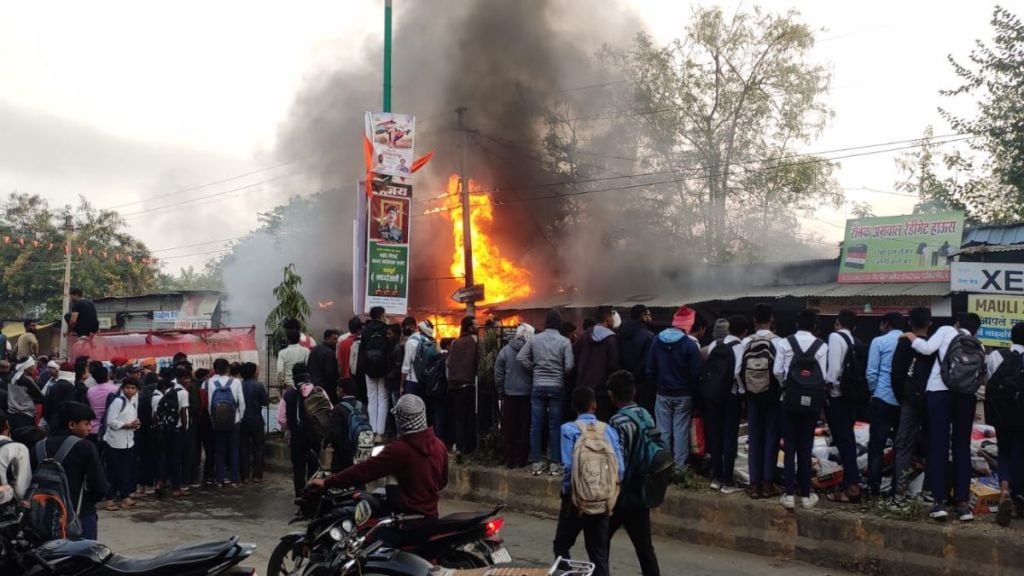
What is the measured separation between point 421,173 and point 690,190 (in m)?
9.56

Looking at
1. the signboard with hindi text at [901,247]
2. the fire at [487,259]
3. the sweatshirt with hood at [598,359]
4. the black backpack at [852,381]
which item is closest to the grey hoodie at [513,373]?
the sweatshirt with hood at [598,359]

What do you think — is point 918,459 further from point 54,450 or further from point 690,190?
point 690,190

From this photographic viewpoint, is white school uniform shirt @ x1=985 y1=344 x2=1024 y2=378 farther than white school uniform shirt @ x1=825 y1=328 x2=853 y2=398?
No

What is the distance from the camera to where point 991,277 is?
1113 centimetres

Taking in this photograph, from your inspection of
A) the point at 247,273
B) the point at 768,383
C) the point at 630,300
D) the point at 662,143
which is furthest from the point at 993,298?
the point at 247,273

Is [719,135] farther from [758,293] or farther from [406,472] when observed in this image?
[406,472]

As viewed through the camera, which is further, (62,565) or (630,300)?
(630,300)

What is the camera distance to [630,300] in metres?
22.8

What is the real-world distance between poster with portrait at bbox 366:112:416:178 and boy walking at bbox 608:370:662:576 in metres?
8.97

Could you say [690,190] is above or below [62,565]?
above

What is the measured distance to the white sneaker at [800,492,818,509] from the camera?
7070 mm

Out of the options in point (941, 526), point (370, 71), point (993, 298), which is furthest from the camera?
point (370, 71)

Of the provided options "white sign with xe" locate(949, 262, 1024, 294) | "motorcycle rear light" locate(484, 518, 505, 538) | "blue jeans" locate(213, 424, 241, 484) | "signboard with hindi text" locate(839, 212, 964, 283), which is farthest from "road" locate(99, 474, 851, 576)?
"signboard with hindi text" locate(839, 212, 964, 283)

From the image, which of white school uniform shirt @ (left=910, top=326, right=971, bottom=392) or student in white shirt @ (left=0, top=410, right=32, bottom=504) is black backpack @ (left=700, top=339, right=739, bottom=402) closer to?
white school uniform shirt @ (left=910, top=326, right=971, bottom=392)
